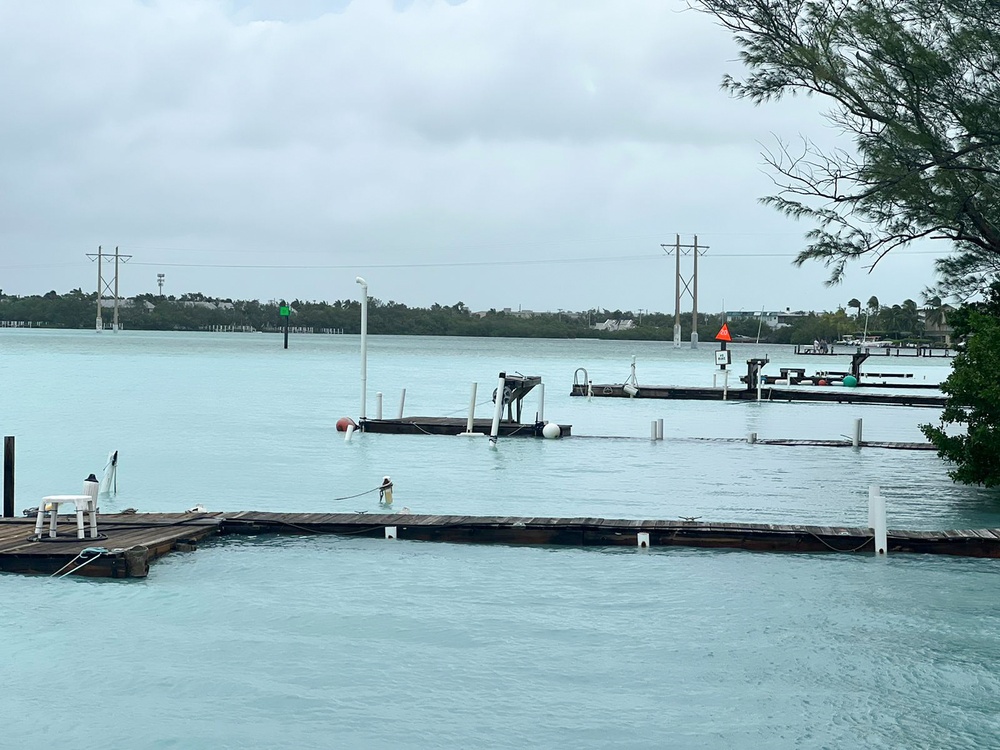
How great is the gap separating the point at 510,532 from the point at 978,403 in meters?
10.3

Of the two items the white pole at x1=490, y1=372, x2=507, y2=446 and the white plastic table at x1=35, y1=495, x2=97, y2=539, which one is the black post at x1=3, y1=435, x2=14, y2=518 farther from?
the white pole at x1=490, y1=372, x2=507, y2=446

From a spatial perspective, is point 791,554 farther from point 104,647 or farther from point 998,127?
point 104,647

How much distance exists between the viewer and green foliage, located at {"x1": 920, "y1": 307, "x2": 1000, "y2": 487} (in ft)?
71.6

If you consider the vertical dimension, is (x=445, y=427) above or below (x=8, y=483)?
below

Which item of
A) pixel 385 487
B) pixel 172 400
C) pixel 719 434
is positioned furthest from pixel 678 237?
pixel 385 487

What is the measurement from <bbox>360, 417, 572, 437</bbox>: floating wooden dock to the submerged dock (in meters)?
17.6

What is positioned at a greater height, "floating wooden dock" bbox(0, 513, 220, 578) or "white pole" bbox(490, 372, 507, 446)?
"white pole" bbox(490, 372, 507, 446)

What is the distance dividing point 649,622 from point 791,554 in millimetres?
3839

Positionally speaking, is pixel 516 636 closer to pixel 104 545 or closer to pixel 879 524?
Result: pixel 104 545

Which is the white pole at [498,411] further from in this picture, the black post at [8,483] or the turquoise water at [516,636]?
the black post at [8,483]

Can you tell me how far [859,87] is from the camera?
56.0 feet

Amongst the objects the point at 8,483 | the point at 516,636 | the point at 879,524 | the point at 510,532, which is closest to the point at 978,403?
the point at 879,524

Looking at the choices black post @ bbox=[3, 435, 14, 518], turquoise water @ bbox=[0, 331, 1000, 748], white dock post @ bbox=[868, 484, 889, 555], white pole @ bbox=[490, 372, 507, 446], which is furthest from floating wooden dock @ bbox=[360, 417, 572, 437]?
white dock post @ bbox=[868, 484, 889, 555]

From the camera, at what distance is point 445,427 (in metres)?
36.8
